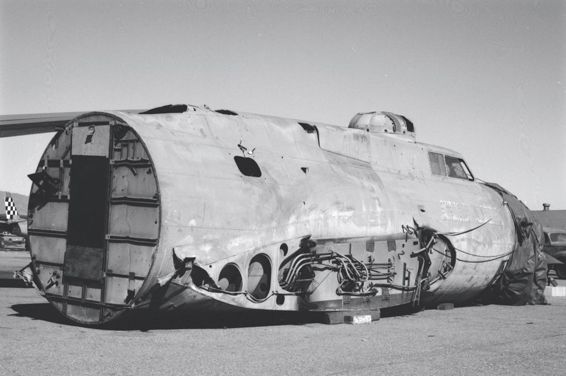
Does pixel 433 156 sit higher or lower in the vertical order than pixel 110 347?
higher

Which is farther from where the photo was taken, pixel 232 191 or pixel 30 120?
pixel 30 120

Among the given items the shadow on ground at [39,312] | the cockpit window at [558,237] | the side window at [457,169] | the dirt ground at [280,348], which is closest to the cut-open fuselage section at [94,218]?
the shadow on ground at [39,312]

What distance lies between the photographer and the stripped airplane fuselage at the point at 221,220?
996cm

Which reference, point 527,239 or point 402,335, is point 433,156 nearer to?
point 527,239

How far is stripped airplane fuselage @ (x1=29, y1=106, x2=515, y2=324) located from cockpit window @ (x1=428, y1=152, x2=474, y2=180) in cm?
211

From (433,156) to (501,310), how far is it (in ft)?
13.4

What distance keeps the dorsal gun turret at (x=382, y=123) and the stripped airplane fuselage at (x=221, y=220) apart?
1619 mm

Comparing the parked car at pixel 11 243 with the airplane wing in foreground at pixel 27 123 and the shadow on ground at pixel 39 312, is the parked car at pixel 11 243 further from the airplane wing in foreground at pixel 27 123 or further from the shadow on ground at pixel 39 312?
the shadow on ground at pixel 39 312

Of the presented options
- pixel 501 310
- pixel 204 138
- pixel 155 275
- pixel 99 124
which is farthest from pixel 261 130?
pixel 501 310

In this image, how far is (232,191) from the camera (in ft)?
35.3

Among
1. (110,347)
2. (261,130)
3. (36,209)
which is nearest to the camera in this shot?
(110,347)

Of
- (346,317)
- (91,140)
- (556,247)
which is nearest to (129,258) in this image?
(91,140)

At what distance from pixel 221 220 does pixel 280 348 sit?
2.32 metres

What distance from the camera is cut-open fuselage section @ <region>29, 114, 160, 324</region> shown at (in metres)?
9.95
